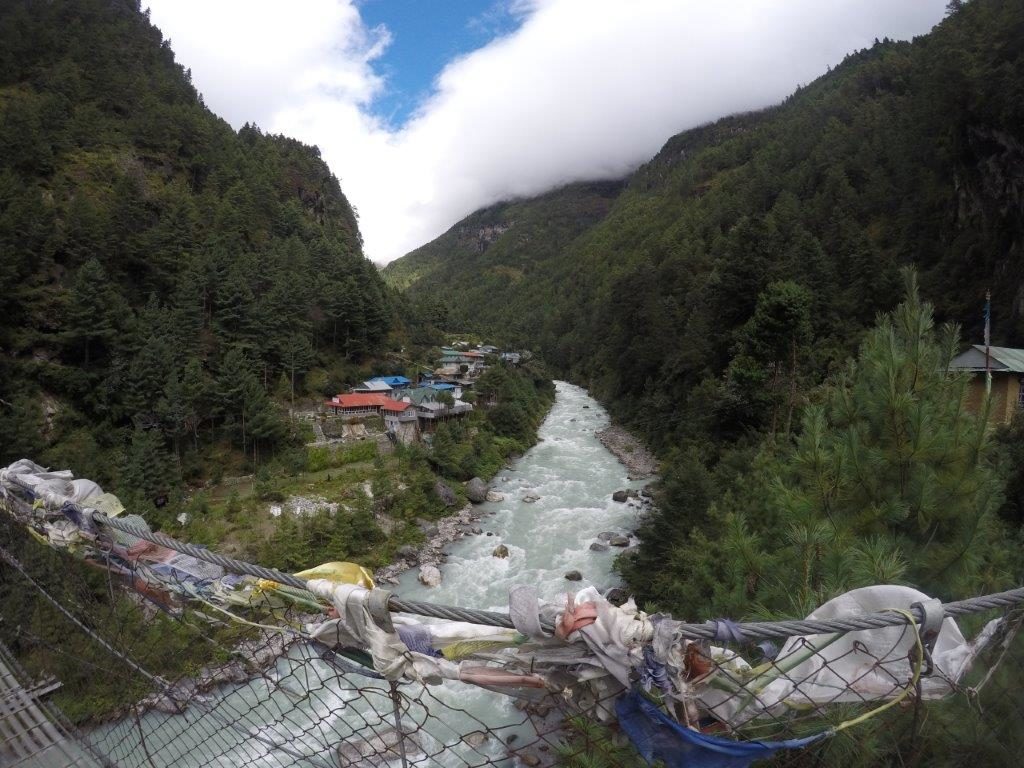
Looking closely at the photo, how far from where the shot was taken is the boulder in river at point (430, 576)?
1070 centimetres

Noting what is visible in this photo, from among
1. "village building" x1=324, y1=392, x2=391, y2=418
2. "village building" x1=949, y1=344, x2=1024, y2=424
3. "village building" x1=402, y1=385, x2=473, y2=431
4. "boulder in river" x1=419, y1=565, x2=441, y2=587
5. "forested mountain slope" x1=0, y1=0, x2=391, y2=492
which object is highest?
"forested mountain slope" x1=0, y1=0, x2=391, y2=492

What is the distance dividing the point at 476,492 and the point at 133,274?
14.6 m

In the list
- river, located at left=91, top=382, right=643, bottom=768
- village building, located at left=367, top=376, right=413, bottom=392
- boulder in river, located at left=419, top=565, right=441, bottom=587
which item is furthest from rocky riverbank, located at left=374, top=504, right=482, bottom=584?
village building, located at left=367, top=376, right=413, bottom=392

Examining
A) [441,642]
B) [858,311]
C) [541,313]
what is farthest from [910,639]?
[541,313]

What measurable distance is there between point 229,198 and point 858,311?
27.3 m

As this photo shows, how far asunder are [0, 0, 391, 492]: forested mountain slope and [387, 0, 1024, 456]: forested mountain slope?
12.6 metres

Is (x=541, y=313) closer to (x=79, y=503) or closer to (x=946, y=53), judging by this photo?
(x=946, y=53)

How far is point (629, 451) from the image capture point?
719 inches

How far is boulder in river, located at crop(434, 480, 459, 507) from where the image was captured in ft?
46.6

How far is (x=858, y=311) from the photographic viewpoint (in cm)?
1462

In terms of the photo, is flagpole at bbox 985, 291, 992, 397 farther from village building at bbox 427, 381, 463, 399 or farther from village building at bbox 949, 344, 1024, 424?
village building at bbox 427, 381, 463, 399

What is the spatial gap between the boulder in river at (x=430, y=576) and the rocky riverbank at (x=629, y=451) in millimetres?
7142

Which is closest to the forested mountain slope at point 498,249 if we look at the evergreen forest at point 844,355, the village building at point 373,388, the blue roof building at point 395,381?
the evergreen forest at point 844,355

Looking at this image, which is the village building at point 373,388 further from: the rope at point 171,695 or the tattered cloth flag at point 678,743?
the tattered cloth flag at point 678,743
